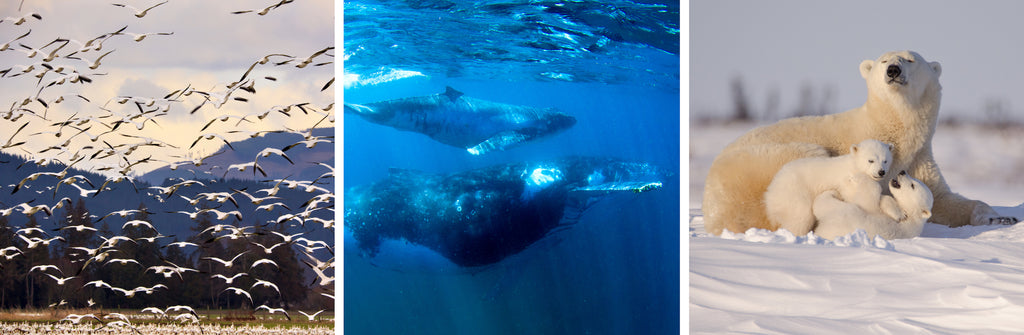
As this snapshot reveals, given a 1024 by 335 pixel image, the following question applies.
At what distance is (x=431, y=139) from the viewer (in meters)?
3.68

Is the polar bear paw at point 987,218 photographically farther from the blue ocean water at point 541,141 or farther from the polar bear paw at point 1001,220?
the blue ocean water at point 541,141

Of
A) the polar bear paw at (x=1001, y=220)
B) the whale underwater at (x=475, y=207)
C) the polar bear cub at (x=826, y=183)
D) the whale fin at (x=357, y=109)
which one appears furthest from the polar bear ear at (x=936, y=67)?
the whale fin at (x=357, y=109)

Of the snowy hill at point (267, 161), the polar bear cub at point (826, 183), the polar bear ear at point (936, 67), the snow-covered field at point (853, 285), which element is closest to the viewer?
the snow-covered field at point (853, 285)

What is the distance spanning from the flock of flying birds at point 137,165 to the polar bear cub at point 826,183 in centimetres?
229

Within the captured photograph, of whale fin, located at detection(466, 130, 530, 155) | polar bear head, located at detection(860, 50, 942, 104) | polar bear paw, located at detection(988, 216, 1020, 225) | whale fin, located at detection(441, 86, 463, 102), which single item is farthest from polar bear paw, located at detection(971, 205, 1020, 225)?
whale fin, located at detection(441, 86, 463, 102)

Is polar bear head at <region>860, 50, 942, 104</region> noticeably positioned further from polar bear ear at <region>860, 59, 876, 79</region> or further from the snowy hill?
the snowy hill

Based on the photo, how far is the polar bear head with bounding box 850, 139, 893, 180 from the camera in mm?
4055

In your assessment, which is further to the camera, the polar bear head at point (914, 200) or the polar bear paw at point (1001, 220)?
the polar bear paw at point (1001, 220)

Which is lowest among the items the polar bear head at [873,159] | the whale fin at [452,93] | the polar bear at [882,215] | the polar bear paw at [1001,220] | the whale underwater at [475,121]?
the polar bear paw at [1001,220]

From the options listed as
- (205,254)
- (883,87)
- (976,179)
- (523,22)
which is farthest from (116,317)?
(976,179)

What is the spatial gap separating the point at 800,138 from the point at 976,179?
243cm

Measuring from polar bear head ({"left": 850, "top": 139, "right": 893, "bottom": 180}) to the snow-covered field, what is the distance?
349 millimetres

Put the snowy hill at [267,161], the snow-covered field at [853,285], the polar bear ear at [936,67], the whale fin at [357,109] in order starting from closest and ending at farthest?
the snow-covered field at [853,285] < the whale fin at [357,109] < the snowy hill at [267,161] < the polar bear ear at [936,67]

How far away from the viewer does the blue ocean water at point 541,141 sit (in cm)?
365
